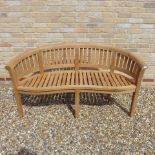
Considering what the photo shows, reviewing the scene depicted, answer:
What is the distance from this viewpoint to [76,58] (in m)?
4.96

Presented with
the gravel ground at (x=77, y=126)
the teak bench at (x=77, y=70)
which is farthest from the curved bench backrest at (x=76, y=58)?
Result: the gravel ground at (x=77, y=126)

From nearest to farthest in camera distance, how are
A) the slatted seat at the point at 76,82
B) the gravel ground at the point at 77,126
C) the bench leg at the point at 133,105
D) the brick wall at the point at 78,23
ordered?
1. the gravel ground at the point at 77,126
2. the slatted seat at the point at 76,82
3. the bench leg at the point at 133,105
4. the brick wall at the point at 78,23

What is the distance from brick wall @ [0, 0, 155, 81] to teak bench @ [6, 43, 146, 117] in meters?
0.31

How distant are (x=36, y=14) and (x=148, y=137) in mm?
3005

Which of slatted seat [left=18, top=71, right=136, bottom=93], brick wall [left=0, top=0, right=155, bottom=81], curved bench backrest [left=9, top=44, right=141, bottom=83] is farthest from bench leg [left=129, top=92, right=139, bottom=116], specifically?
brick wall [left=0, top=0, right=155, bottom=81]

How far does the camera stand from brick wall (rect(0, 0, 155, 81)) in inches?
187

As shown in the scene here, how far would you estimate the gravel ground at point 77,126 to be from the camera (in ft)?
13.1

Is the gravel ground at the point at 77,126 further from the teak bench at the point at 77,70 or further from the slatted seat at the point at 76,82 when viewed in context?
the slatted seat at the point at 76,82

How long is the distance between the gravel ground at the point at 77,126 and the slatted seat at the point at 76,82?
0.56 meters

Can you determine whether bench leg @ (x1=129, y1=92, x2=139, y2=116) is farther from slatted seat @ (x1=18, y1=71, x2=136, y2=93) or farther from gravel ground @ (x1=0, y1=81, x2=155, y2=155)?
slatted seat @ (x1=18, y1=71, x2=136, y2=93)

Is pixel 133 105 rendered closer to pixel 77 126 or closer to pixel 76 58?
pixel 77 126

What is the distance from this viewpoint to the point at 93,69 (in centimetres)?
535

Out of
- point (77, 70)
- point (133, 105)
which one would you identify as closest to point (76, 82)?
point (77, 70)

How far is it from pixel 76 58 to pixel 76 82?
2.07 ft
